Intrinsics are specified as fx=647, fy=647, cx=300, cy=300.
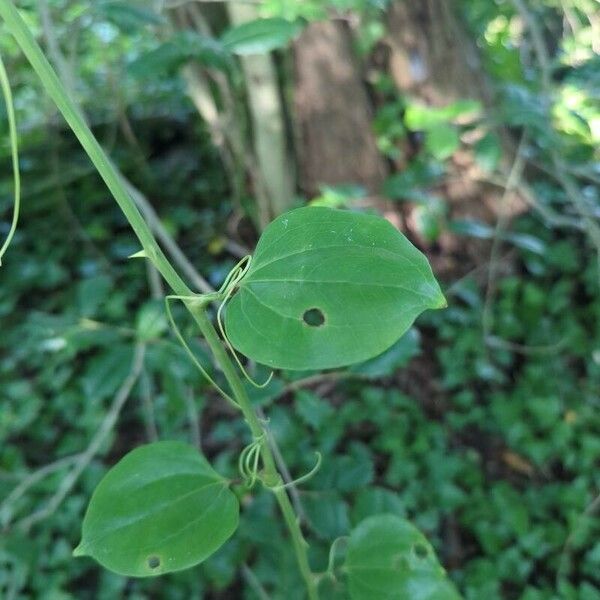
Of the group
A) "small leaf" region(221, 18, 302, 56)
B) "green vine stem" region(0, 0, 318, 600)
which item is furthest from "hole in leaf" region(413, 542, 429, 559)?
"small leaf" region(221, 18, 302, 56)

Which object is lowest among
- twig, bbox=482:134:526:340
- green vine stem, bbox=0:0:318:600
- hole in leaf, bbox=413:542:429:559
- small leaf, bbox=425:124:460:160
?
twig, bbox=482:134:526:340

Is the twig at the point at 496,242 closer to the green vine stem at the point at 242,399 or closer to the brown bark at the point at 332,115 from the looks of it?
the brown bark at the point at 332,115

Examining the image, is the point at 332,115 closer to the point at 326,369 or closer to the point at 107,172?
the point at 326,369

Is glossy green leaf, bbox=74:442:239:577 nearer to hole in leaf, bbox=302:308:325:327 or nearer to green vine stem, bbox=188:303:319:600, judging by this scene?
green vine stem, bbox=188:303:319:600

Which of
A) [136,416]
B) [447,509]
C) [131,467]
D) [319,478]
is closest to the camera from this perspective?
[131,467]

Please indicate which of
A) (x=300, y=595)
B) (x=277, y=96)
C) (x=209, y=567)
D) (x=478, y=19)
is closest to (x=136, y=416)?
(x=209, y=567)

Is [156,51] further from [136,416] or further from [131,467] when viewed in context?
[136,416]

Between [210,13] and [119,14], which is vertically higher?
[119,14]
